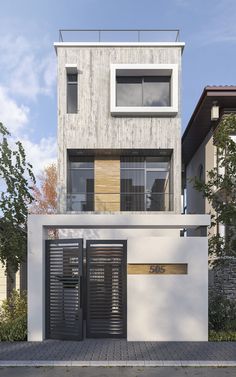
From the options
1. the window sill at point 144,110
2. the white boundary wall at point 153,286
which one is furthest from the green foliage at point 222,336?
the window sill at point 144,110

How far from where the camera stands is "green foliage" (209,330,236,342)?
33.8 feet

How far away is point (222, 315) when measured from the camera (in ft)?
37.1

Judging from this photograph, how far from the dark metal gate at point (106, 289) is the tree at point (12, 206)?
216 cm

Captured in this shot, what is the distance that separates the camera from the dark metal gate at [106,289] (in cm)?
1053

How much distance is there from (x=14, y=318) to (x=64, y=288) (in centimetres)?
172

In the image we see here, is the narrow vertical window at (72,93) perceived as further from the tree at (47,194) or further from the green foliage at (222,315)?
the tree at (47,194)

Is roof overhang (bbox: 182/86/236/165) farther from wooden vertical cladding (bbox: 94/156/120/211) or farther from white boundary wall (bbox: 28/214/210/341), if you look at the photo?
white boundary wall (bbox: 28/214/210/341)

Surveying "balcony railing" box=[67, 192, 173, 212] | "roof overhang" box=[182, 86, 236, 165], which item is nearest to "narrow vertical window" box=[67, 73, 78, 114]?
"balcony railing" box=[67, 192, 173, 212]

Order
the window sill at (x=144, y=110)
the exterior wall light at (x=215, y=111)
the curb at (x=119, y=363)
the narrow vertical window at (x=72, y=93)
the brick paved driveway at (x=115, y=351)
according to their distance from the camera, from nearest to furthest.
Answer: the curb at (x=119, y=363), the brick paved driveway at (x=115, y=351), the exterior wall light at (x=215, y=111), the window sill at (x=144, y=110), the narrow vertical window at (x=72, y=93)

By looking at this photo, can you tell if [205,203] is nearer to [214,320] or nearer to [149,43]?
[149,43]

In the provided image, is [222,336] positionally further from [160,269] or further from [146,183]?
[146,183]

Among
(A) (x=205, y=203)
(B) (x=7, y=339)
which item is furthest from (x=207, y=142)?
(B) (x=7, y=339)

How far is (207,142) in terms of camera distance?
66.3 feet

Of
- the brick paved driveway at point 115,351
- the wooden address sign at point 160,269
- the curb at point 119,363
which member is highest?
the wooden address sign at point 160,269
